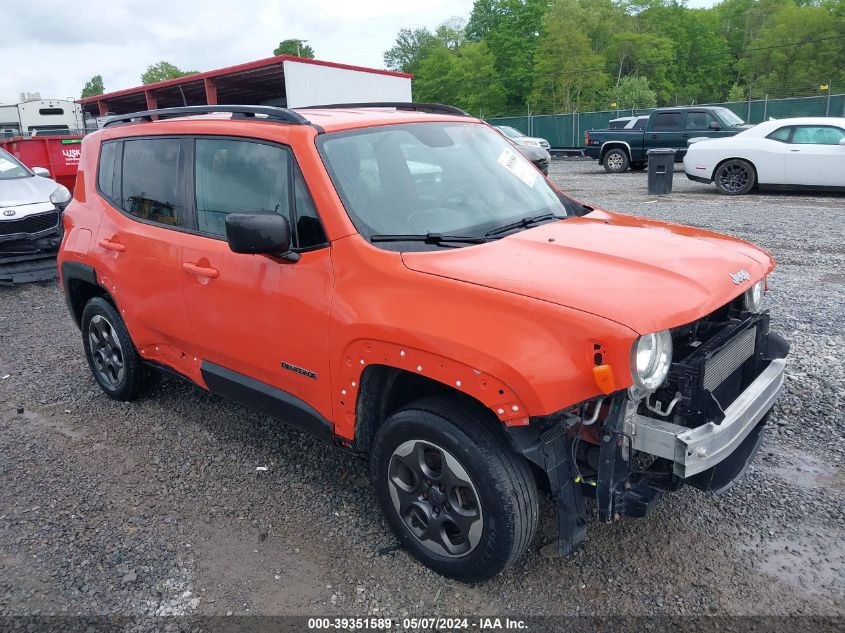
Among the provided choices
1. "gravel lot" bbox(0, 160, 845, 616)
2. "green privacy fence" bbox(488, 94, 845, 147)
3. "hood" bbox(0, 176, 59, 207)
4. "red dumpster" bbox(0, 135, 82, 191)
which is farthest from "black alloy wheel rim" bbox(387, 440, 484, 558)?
"green privacy fence" bbox(488, 94, 845, 147)

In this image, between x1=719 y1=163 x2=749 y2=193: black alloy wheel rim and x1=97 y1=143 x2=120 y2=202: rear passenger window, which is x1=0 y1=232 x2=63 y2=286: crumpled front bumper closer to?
x1=97 y1=143 x2=120 y2=202: rear passenger window

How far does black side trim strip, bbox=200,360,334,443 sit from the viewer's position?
3252mm

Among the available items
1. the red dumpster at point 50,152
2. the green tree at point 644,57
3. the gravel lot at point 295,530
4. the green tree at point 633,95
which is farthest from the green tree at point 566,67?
the gravel lot at point 295,530

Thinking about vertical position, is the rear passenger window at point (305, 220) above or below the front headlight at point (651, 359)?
above

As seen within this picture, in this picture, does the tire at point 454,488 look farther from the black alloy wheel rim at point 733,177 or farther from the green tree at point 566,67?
the green tree at point 566,67

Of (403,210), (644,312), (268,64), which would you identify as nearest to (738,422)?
(644,312)

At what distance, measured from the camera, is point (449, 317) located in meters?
2.56

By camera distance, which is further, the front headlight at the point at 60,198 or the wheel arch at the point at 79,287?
the front headlight at the point at 60,198

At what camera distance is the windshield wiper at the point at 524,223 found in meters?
3.23

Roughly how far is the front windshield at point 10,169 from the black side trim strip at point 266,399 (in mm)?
7754

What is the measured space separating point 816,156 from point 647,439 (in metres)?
13.0

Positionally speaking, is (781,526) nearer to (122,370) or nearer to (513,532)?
(513,532)

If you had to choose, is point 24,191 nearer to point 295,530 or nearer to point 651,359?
point 295,530

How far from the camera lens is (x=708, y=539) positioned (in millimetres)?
3137
